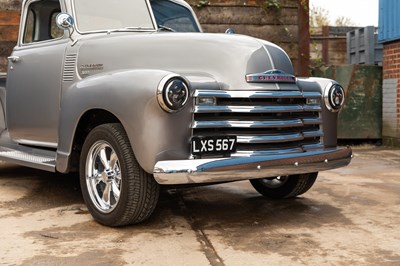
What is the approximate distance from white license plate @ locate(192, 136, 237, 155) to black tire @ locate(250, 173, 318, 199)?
4.05ft

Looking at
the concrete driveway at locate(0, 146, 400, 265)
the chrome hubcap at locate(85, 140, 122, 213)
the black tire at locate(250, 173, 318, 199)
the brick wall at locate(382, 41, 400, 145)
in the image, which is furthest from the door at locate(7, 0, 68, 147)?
the brick wall at locate(382, 41, 400, 145)

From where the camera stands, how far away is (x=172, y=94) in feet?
10.9

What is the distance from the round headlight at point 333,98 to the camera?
4.06 m

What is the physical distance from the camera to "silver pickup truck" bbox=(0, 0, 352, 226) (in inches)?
132

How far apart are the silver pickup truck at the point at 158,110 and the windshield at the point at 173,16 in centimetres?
2

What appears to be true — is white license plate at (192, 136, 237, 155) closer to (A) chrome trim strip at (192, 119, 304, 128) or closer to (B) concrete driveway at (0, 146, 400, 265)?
(A) chrome trim strip at (192, 119, 304, 128)

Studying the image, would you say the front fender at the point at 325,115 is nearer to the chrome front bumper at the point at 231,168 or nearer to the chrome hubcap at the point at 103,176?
the chrome front bumper at the point at 231,168

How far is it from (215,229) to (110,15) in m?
2.00

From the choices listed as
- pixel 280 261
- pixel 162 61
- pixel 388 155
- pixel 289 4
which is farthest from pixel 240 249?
pixel 289 4

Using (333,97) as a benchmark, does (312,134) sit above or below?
below

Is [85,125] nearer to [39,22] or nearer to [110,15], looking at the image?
[110,15]

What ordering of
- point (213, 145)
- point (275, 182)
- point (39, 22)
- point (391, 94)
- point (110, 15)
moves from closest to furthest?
point (213, 145), point (110, 15), point (275, 182), point (39, 22), point (391, 94)

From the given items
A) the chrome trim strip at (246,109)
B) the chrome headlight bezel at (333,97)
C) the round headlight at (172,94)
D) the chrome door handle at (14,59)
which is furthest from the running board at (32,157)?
the chrome headlight bezel at (333,97)

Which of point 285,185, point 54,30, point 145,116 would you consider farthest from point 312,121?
point 54,30
